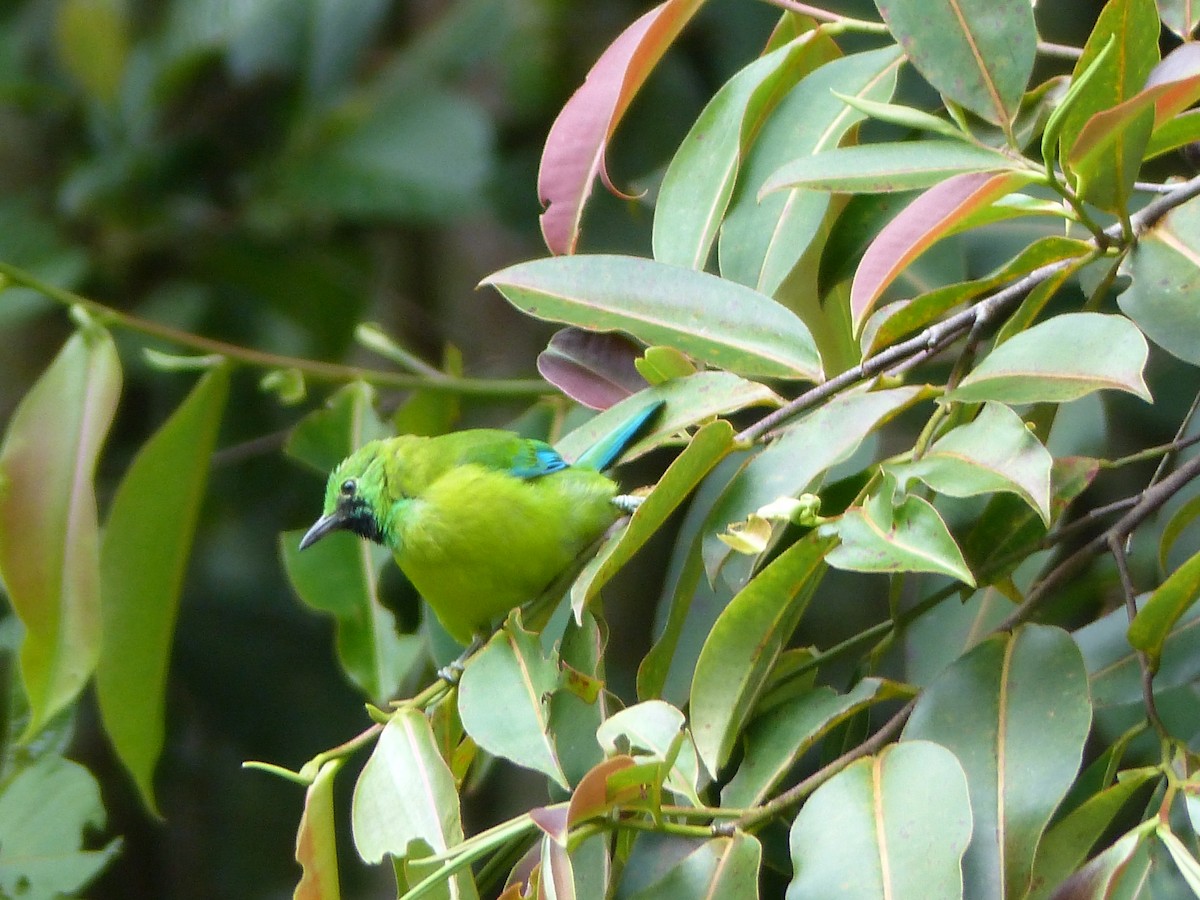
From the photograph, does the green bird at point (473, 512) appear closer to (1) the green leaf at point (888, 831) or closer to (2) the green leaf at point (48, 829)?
(2) the green leaf at point (48, 829)

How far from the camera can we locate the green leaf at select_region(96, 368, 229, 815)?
2053mm

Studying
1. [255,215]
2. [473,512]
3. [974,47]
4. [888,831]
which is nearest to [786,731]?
[888,831]

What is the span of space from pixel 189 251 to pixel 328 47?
29.6 inches

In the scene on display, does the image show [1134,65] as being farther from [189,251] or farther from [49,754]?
[189,251]

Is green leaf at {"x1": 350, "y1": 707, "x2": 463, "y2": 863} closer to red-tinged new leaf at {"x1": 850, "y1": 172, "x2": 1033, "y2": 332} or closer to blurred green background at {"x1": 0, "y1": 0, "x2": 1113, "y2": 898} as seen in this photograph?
red-tinged new leaf at {"x1": 850, "y1": 172, "x2": 1033, "y2": 332}

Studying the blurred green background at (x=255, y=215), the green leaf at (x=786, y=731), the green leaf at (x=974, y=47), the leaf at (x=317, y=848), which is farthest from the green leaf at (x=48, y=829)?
the blurred green background at (x=255, y=215)

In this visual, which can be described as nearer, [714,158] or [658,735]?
[658,735]

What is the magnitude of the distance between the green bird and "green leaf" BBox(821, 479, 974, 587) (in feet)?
2.08

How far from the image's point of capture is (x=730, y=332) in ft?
4.75

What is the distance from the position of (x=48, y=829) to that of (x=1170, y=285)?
1.64 meters

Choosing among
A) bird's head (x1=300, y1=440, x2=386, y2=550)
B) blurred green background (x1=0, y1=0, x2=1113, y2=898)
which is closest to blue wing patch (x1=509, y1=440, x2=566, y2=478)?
bird's head (x1=300, y1=440, x2=386, y2=550)

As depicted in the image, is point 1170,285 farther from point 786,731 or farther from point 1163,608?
point 786,731

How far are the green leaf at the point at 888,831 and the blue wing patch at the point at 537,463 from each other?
100cm

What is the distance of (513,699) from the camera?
134 cm
